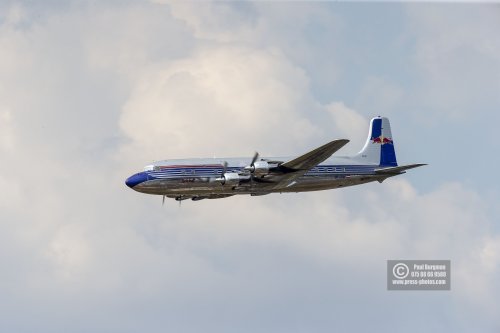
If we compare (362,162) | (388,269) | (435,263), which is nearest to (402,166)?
(362,162)

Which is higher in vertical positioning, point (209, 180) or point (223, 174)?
point (223, 174)

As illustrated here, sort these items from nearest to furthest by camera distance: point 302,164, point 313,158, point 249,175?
point 313,158 < point 249,175 < point 302,164

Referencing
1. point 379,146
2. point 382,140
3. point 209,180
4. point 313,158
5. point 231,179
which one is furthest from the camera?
point 382,140

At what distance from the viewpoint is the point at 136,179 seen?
8650 centimetres

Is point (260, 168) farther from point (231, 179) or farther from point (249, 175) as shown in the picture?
point (231, 179)

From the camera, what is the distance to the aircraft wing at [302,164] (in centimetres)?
8388

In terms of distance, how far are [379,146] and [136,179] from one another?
2138 centimetres

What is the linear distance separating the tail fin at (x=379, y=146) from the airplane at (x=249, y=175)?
8.78ft

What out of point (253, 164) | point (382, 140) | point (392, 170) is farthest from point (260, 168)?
point (382, 140)

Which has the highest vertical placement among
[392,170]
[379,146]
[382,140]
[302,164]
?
[382,140]

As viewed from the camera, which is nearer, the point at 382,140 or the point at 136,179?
the point at 136,179

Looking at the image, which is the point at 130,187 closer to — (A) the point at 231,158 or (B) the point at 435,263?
(A) the point at 231,158

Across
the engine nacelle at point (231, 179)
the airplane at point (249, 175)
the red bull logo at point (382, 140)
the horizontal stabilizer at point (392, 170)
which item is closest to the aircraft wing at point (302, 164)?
the airplane at point (249, 175)

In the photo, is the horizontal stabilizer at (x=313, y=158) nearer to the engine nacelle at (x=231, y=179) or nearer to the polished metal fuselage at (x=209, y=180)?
the polished metal fuselage at (x=209, y=180)
